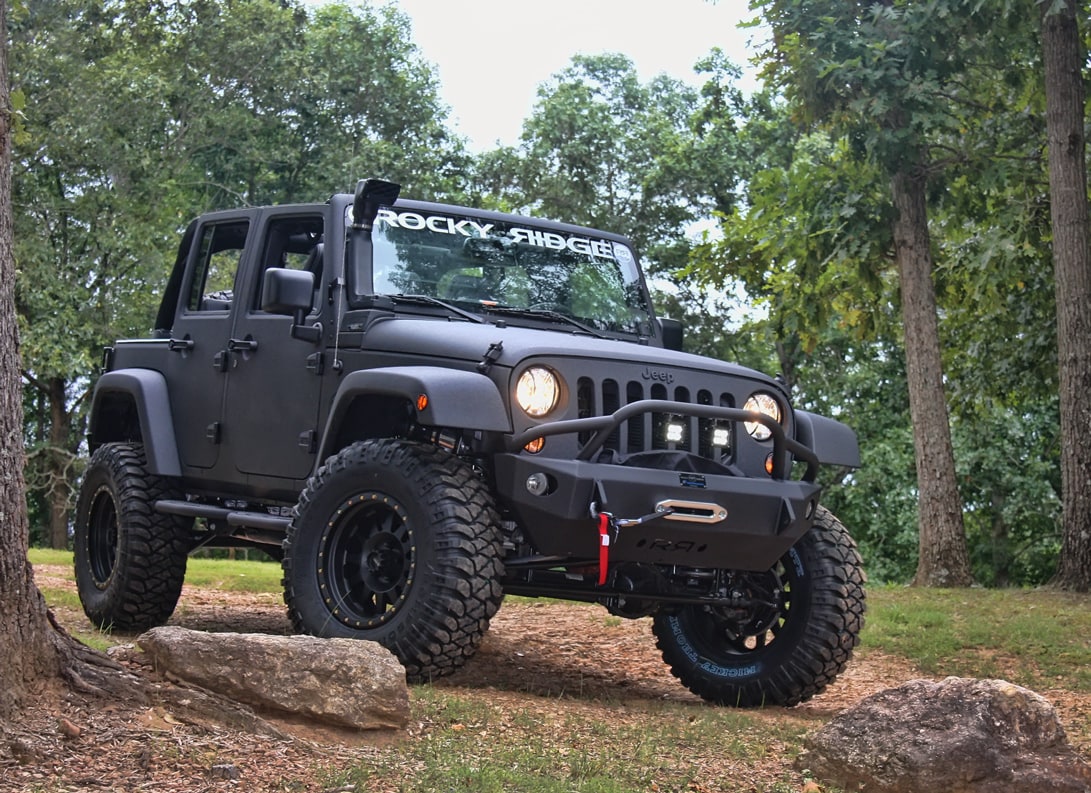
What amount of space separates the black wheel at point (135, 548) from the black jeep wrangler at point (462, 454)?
14mm

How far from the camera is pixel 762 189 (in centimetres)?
1812

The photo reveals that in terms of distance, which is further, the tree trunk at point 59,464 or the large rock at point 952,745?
the tree trunk at point 59,464

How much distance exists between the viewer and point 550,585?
7.06 meters

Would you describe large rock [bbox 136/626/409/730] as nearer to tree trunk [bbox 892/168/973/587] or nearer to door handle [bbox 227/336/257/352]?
door handle [bbox 227/336/257/352]

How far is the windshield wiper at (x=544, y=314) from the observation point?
7.74m

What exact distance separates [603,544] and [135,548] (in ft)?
11.4

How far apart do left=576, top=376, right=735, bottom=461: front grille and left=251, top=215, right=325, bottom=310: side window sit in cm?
217

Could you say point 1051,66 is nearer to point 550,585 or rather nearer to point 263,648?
point 550,585

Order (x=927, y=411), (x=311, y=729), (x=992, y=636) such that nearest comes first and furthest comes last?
(x=311, y=729)
(x=992, y=636)
(x=927, y=411)

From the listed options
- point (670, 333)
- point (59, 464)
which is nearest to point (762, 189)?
point (670, 333)

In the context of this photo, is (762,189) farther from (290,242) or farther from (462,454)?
(462,454)

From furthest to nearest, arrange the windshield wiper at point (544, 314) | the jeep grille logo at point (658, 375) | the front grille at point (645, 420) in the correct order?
the windshield wiper at point (544, 314) → the jeep grille logo at point (658, 375) → the front grille at point (645, 420)

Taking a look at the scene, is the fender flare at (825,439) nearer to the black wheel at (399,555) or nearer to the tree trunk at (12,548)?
the black wheel at (399,555)

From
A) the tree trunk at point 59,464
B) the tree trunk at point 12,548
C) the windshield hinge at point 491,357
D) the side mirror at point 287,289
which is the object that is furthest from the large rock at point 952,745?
the tree trunk at point 59,464
